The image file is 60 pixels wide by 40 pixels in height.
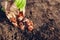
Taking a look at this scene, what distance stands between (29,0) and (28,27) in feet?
1.65

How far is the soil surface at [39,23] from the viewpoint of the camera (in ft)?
7.65

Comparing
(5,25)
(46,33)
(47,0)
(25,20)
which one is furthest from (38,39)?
(47,0)

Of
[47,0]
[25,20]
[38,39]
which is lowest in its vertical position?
[38,39]

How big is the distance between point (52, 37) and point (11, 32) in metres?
0.47

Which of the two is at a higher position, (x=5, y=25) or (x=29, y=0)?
(x=29, y=0)

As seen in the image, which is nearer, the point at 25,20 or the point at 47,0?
the point at 25,20

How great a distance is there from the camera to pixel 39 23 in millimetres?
2457

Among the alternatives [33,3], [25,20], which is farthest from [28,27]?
[33,3]

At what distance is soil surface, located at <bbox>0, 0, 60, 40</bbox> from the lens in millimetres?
2332

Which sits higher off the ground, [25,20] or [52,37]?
[25,20]

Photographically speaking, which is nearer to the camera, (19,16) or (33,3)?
(19,16)

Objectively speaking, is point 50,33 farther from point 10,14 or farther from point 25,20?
point 10,14

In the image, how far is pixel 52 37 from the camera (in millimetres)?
2312

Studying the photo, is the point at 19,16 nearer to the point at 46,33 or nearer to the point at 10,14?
the point at 10,14
